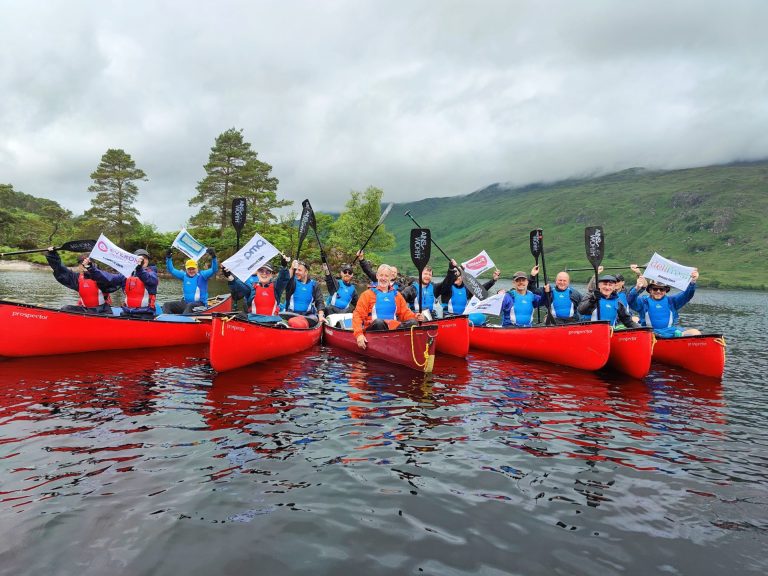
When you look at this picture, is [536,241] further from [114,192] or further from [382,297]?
[114,192]

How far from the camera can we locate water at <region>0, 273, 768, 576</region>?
391 centimetres

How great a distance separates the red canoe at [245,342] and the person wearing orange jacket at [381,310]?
193 centimetres

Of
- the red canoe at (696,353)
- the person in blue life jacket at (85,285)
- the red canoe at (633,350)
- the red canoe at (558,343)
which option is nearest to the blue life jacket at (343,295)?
the red canoe at (558,343)

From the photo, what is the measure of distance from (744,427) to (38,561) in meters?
9.86

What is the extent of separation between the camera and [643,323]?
1364cm

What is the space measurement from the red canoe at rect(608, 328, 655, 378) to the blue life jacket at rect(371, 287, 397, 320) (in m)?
5.70

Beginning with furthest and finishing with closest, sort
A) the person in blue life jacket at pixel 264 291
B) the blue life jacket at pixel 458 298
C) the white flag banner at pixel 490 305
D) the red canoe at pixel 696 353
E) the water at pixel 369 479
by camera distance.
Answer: the blue life jacket at pixel 458 298 → the white flag banner at pixel 490 305 → the person in blue life jacket at pixel 264 291 → the red canoe at pixel 696 353 → the water at pixel 369 479

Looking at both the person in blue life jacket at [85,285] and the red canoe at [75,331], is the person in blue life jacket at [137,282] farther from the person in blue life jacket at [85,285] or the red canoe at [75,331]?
the red canoe at [75,331]

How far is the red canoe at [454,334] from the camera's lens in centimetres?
1269

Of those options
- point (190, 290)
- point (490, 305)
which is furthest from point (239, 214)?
point (490, 305)

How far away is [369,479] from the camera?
5.31 metres

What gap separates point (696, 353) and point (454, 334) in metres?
6.20

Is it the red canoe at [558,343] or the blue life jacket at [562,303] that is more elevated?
the blue life jacket at [562,303]

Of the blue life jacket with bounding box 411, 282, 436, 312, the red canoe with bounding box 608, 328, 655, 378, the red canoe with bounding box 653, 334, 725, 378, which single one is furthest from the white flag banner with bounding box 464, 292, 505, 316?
the red canoe with bounding box 653, 334, 725, 378
